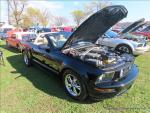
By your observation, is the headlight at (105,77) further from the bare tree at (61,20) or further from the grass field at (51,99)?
the bare tree at (61,20)

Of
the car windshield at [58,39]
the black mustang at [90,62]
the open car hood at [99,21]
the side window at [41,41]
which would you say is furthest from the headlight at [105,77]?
the side window at [41,41]

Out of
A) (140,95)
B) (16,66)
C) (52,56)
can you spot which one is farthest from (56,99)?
(16,66)

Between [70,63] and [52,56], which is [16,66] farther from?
[70,63]

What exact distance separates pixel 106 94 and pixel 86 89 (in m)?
0.43

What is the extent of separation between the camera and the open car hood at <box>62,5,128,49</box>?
418 cm

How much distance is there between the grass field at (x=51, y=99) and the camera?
3.62 meters

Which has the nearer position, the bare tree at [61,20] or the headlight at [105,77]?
the headlight at [105,77]

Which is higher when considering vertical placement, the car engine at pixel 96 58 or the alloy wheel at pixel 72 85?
the car engine at pixel 96 58

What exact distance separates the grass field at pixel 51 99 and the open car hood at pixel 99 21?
1.30 meters

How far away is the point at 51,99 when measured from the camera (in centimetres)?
404

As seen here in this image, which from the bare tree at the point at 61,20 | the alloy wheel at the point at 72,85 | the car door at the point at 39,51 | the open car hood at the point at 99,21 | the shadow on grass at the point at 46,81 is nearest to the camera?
the alloy wheel at the point at 72,85

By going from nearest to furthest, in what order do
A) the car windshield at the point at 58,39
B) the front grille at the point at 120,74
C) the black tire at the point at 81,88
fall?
the front grille at the point at 120,74 < the black tire at the point at 81,88 < the car windshield at the point at 58,39

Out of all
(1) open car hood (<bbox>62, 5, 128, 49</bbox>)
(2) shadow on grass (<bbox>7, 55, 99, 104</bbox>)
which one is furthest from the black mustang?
(2) shadow on grass (<bbox>7, 55, 99, 104</bbox>)

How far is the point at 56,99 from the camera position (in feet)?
13.2
